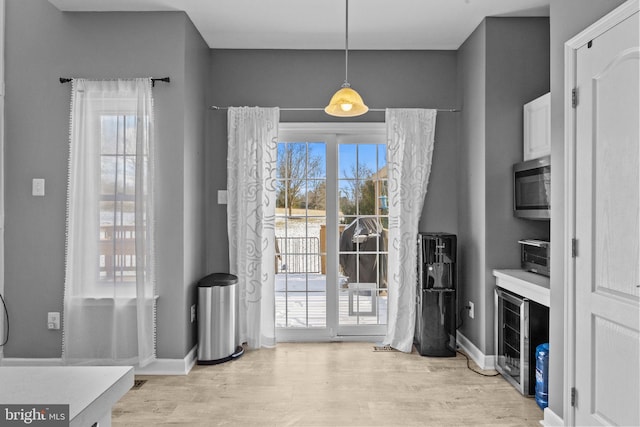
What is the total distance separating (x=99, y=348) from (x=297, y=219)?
199 cm

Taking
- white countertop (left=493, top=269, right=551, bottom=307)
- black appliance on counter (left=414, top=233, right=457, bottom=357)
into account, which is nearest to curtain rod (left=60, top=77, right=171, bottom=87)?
black appliance on counter (left=414, top=233, right=457, bottom=357)

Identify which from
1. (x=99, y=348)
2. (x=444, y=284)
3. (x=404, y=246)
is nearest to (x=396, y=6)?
(x=404, y=246)

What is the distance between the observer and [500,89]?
11.1 ft

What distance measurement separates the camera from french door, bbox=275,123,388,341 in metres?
4.09

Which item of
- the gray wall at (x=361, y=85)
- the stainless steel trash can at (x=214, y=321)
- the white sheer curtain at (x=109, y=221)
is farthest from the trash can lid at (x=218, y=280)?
the white sheer curtain at (x=109, y=221)

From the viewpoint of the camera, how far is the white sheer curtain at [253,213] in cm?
383

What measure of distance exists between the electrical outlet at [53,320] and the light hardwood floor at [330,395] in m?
0.90

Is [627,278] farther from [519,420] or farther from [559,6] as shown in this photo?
[559,6]

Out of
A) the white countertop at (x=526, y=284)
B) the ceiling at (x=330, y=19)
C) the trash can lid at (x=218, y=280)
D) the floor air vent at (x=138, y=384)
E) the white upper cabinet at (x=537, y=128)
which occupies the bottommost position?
the floor air vent at (x=138, y=384)

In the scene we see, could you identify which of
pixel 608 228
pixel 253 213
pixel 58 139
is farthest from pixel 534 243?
pixel 58 139

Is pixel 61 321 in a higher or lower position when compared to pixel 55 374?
lower

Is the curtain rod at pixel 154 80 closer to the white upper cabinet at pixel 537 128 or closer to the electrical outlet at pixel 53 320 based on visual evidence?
the electrical outlet at pixel 53 320

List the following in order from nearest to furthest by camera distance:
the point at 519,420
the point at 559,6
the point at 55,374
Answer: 1. the point at 55,374
2. the point at 559,6
3. the point at 519,420

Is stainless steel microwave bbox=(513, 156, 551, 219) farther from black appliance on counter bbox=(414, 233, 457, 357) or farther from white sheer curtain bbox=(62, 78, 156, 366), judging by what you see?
white sheer curtain bbox=(62, 78, 156, 366)
